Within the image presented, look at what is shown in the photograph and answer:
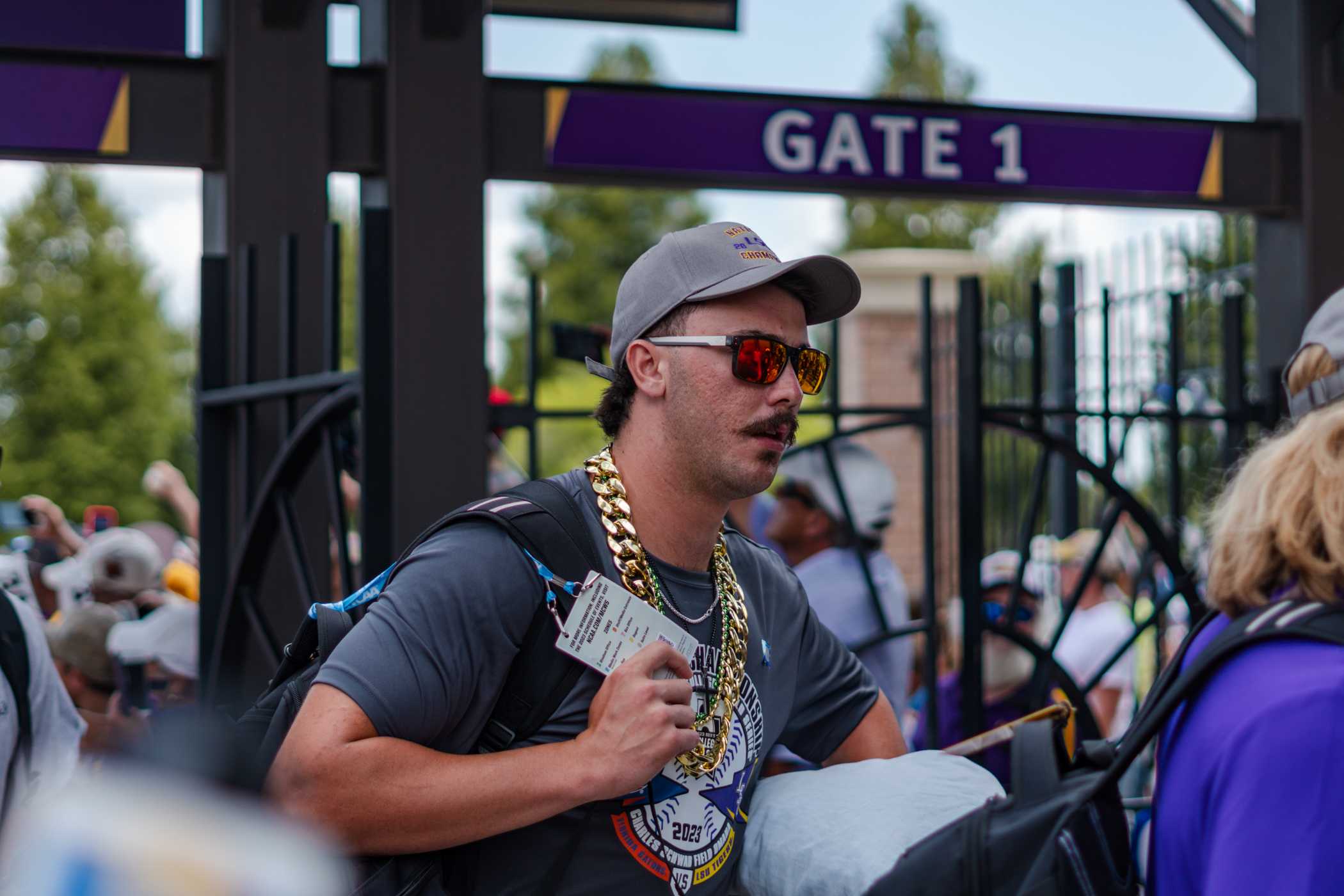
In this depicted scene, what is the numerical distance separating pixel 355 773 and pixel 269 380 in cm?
275

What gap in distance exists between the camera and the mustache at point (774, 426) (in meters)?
2.09

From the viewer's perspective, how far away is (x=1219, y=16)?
17.2 feet

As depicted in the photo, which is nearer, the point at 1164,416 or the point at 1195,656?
the point at 1195,656

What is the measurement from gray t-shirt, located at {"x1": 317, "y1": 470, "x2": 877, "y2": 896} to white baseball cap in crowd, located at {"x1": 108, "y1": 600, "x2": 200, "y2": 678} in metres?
3.13

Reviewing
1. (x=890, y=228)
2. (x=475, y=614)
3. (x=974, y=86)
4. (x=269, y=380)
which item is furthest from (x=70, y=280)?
(x=475, y=614)

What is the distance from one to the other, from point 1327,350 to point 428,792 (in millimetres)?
1244

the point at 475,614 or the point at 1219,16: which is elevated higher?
the point at 1219,16

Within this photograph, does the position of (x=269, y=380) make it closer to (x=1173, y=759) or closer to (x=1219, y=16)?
(x=1173, y=759)

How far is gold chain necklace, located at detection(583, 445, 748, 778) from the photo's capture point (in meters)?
1.97

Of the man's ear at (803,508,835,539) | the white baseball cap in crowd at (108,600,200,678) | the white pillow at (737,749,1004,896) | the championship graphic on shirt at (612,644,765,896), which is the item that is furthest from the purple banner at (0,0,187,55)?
the white pillow at (737,749,1004,896)

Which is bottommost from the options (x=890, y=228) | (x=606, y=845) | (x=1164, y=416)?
(x=606, y=845)

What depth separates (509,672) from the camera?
1.83 m

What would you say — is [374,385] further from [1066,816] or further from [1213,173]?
[1213,173]

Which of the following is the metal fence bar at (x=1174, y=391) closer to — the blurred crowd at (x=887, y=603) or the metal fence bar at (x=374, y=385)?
the blurred crowd at (x=887, y=603)
